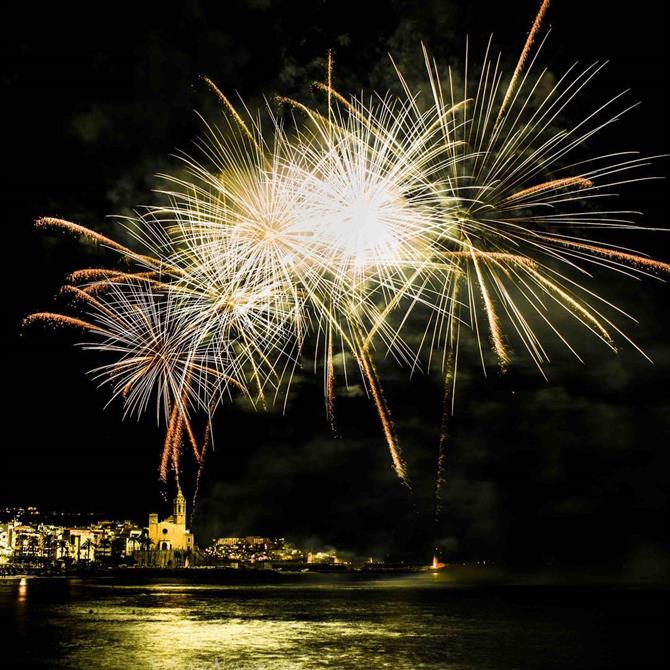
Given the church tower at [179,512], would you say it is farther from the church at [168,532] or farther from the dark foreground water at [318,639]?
the dark foreground water at [318,639]

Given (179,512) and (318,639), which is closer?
(318,639)

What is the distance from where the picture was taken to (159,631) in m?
28.7

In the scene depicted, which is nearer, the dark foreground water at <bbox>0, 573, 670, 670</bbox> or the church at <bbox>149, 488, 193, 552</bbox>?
the dark foreground water at <bbox>0, 573, 670, 670</bbox>

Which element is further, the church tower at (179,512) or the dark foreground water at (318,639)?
the church tower at (179,512)

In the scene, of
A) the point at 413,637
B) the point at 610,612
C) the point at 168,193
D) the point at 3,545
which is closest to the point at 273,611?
the point at 413,637

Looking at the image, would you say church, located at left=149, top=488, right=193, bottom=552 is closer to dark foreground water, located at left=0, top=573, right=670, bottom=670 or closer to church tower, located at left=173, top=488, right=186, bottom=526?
church tower, located at left=173, top=488, right=186, bottom=526

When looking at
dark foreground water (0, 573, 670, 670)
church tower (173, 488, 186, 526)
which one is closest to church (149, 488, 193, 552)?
church tower (173, 488, 186, 526)

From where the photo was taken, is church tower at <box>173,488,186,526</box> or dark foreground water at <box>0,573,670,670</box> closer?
dark foreground water at <box>0,573,670,670</box>

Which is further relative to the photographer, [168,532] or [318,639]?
[168,532]

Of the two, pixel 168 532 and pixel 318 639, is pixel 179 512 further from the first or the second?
pixel 318 639

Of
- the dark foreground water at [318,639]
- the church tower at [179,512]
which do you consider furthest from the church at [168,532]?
the dark foreground water at [318,639]

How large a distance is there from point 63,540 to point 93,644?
18383 centimetres

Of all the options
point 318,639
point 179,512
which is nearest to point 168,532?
point 179,512

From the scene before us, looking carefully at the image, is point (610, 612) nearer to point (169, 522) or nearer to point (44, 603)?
point (44, 603)
